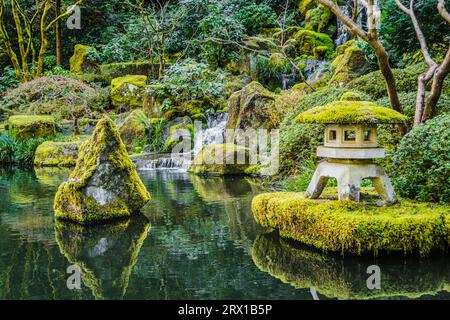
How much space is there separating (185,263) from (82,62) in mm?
21460

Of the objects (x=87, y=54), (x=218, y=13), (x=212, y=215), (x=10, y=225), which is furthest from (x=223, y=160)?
(x=87, y=54)

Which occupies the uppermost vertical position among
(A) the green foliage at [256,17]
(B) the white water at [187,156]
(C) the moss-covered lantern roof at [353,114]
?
(A) the green foliage at [256,17]

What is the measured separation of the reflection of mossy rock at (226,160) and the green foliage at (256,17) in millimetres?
10923

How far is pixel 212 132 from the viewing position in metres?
17.7

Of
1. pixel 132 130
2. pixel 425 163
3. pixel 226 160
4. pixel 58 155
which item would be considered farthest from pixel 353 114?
pixel 58 155

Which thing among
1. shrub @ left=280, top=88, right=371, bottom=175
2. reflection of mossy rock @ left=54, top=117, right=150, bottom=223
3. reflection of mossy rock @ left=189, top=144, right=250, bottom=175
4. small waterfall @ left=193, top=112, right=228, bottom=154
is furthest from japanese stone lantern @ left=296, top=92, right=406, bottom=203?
small waterfall @ left=193, top=112, right=228, bottom=154

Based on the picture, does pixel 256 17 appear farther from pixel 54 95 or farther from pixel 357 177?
pixel 357 177

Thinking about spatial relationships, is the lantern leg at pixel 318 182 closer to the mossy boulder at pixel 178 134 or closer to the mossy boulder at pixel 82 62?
the mossy boulder at pixel 178 134

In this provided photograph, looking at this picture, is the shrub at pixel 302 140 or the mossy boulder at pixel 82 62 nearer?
the shrub at pixel 302 140

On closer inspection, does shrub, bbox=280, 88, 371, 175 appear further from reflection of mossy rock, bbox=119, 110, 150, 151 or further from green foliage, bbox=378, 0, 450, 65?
reflection of mossy rock, bbox=119, 110, 150, 151

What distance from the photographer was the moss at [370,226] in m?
5.43

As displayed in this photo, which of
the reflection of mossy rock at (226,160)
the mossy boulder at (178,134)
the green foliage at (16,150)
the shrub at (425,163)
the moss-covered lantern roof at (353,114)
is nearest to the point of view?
the moss-covered lantern roof at (353,114)

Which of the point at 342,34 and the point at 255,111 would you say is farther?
the point at 342,34

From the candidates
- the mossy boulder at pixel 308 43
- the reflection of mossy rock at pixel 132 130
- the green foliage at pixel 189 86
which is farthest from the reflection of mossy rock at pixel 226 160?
the mossy boulder at pixel 308 43
